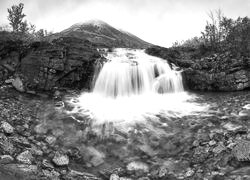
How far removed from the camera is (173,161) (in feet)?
28.7

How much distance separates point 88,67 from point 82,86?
126 cm

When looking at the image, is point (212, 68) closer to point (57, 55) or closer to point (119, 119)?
point (119, 119)

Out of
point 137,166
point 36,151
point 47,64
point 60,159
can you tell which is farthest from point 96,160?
point 47,64

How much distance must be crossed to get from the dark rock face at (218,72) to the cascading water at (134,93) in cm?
79

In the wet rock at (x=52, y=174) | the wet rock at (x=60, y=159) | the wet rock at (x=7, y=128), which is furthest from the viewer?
the wet rock at (x=7, y=128)

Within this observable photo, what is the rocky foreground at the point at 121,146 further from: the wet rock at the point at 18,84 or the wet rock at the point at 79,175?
the wet rock at the point at 18,84

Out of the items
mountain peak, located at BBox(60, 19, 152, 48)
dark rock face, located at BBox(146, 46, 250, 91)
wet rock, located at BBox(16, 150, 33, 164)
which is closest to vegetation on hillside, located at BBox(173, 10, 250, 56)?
dark rock face, located at BBox(146, 46, 250, 91)

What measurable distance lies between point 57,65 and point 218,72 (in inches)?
369

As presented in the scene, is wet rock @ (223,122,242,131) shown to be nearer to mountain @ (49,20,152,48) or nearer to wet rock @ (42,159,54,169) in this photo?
wet rock @ (42,159,54,169)

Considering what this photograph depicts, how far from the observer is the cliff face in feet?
46.8

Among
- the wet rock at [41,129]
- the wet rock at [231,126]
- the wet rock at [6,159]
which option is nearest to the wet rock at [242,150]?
the wet rock at [231,126]

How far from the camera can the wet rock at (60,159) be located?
830 cm

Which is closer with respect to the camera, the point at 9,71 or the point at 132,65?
the point at 9,71

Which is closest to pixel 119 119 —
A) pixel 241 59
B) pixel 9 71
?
pixel 9 71
